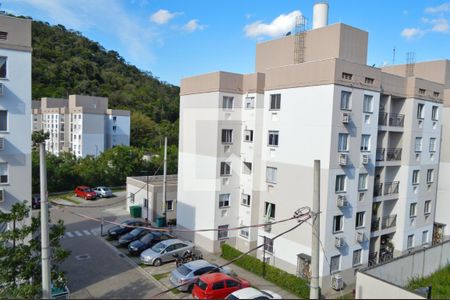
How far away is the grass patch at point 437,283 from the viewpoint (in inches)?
637

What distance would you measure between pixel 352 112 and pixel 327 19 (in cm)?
671

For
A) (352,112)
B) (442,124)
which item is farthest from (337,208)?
(442,124)

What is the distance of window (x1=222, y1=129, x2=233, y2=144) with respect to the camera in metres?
21.8

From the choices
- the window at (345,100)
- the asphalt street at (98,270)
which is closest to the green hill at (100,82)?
the asphalt street at (98,270)

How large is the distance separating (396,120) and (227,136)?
1093 cm

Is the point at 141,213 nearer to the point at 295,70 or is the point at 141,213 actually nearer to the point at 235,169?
the point at 235,169

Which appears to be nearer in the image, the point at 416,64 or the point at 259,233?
the point at 259,233

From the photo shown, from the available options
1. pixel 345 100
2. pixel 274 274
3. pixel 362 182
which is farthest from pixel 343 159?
pixel 274 274

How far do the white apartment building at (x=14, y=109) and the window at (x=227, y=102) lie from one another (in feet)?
35.9

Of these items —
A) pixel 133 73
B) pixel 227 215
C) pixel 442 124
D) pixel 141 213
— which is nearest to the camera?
pixel 227 215

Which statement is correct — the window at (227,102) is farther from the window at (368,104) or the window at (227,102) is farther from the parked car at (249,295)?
the parked car at (249,295)

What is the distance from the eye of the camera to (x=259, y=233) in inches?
807

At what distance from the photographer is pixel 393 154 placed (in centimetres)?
2150

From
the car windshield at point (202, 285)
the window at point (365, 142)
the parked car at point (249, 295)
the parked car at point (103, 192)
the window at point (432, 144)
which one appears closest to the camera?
the parked car at point (249, 295)
